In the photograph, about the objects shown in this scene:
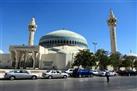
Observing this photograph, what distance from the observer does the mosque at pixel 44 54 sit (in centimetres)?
6184

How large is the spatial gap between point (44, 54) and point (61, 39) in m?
12.9

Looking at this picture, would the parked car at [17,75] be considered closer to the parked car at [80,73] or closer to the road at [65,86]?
the road at [65,86]

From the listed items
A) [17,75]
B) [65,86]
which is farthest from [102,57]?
[65,86]

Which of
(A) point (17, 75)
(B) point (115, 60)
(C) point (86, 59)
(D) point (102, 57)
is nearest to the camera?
(A) point (17, 75)

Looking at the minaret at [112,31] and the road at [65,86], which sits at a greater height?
the minaret at [112,31]

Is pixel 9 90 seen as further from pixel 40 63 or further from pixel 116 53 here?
pixel 116 53

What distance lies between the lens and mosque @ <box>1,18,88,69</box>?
61.8 meters

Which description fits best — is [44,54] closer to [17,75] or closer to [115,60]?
[115,60]

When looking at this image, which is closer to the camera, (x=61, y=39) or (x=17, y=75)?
(x=17, y=75)

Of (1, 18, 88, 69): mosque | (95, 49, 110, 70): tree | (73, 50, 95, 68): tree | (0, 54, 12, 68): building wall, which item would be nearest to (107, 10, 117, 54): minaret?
(95, 49, 110, 70): tree

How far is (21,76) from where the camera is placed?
29.8 meters

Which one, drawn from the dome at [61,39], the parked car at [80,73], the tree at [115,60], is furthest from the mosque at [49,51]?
the parked car at [80,73]

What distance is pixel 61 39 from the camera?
75.9 m

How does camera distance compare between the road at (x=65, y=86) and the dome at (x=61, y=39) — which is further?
the dome at (x=61, y=39)
